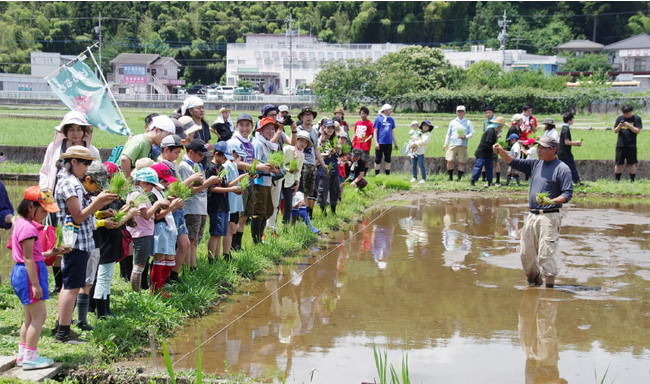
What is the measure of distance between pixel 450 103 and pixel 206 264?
161 ft

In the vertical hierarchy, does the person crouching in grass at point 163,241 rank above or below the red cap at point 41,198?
below

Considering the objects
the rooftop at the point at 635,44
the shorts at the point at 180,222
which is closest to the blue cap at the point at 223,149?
the shorts at the point at 180,222

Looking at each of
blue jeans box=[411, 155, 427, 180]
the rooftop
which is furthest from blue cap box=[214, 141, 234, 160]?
the rooftop

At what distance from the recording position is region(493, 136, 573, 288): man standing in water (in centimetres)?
806

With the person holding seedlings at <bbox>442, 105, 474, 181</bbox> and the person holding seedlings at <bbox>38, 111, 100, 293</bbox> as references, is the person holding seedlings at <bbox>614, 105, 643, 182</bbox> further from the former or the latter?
the person holding seedlings at <bbox>38, 111, 100, 293</bbox>

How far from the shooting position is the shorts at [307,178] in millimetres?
11461

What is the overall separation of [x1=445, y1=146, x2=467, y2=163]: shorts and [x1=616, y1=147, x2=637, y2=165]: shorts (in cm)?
340

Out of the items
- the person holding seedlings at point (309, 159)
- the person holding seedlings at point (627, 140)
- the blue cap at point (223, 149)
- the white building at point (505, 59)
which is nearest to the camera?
the blue cap at point (223, 149)

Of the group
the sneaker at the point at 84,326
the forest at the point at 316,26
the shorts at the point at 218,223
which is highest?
the forest at the point at 316,26

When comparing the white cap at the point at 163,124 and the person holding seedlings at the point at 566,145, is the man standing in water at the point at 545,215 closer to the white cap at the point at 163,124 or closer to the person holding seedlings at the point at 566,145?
the white cap at the point at 163,124

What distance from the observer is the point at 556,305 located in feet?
24.7

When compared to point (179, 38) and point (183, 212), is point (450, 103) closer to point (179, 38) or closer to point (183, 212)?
point (183, 212)

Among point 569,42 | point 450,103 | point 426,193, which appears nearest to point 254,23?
point 569,42

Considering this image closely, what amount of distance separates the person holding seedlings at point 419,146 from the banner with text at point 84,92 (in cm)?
674
